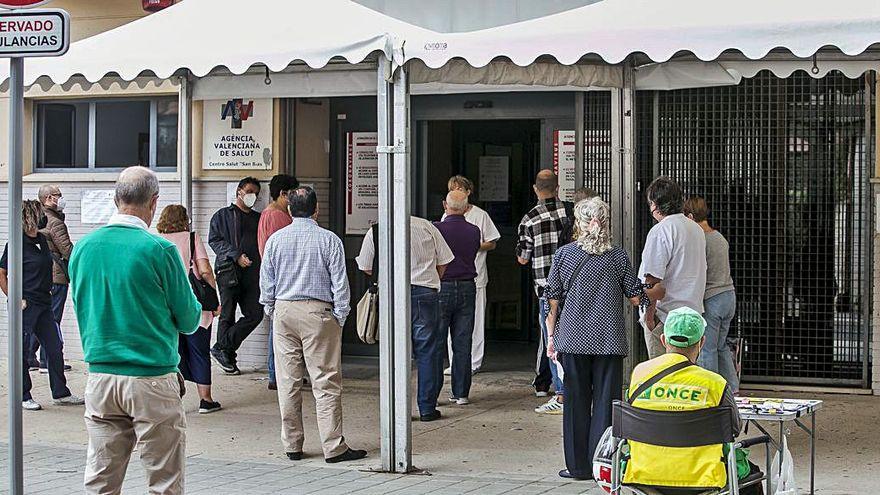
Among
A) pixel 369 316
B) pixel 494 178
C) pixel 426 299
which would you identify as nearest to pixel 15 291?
pixel 369 316

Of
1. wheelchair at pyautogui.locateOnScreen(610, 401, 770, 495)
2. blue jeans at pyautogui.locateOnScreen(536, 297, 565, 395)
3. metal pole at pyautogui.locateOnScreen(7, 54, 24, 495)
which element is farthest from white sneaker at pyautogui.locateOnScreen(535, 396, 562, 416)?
metal pole at pyautogui.locateOnScreen(7, 54, 24, 495)

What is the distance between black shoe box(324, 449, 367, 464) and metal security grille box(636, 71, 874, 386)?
3867 mm

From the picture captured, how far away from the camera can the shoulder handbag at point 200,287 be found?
9.53 m

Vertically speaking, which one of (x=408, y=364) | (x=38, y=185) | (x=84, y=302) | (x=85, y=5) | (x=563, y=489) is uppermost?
(x=85, y=5)

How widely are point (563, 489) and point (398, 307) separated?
146 cm

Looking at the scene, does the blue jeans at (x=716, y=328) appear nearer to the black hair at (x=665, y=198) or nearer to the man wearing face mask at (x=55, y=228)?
the black hair at (x=665, y=198)

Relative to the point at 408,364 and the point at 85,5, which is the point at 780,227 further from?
the point at 85,5

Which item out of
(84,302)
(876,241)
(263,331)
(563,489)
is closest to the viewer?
(84,302)

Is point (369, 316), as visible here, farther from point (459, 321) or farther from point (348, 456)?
point (348, 456)

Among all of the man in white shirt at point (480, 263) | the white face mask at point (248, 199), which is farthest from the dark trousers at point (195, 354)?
the man in white shirt at point (480, 263)

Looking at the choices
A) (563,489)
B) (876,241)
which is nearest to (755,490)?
(563,489)

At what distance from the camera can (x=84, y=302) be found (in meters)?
5.58

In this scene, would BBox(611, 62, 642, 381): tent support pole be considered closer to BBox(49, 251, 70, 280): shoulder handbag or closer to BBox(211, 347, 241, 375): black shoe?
BBox(211, 347, 241, 375): black shoe

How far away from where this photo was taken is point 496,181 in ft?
42.2
